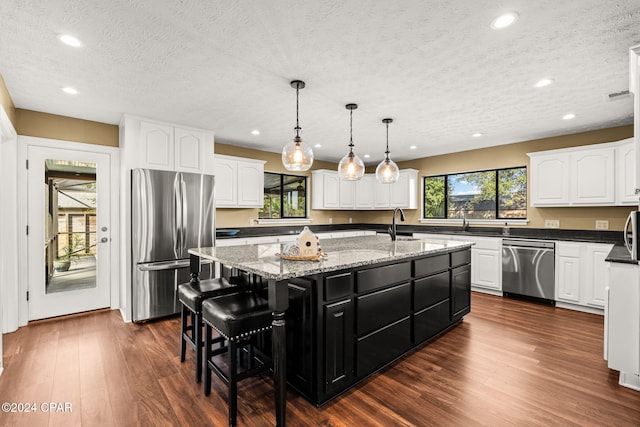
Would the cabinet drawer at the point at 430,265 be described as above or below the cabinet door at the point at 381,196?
below

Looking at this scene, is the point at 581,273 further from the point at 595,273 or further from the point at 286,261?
Answer: the point at 286,261

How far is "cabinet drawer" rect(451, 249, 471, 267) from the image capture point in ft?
11.1

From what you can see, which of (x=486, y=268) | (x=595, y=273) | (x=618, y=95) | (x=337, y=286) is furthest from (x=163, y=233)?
(x=595, y=273)

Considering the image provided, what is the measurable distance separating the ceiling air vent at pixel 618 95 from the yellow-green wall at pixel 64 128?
5.56m

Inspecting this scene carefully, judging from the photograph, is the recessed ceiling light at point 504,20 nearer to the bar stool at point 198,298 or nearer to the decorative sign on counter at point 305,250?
Result: the decorative sign on counter at point 305,250

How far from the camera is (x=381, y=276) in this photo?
8.04ft

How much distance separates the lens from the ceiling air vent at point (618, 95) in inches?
115

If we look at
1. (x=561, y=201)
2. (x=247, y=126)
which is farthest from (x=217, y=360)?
(x=561, y=201)

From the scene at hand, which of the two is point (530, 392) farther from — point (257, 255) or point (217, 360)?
point (217, 360)

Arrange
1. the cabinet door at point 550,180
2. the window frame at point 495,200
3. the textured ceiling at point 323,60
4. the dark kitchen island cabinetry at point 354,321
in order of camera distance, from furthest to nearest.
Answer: the window frame at point 495,200 → the cabinet door at point 550,180 → the dark kitchen island cabinetry at point 354,321 → the textured ceiling at point 323,60

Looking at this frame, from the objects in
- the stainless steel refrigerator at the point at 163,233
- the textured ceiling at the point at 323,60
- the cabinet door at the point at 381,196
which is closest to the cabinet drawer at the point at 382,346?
the textured ceiling at the point at 323,60

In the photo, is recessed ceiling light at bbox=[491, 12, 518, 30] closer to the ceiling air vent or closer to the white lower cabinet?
the ceiling air vent

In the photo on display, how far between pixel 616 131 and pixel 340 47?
14.1 feet

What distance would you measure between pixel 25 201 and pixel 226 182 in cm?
Answer: 234
